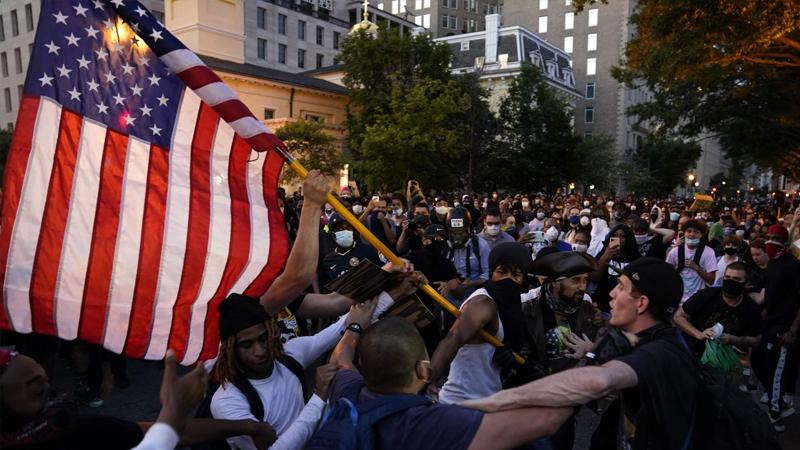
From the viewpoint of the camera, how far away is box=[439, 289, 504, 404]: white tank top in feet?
11.4

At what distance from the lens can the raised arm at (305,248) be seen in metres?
3.14

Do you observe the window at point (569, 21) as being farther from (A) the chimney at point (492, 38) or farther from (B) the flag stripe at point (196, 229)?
(B) the flag stripe at point (196, 229)

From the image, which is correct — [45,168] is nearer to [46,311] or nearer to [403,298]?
[46,311]

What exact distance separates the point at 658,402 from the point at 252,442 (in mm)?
1713

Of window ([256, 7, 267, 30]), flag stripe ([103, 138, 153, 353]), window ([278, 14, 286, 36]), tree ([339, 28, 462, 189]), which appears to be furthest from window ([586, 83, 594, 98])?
flag stripe ([103, 138, 153, 353])

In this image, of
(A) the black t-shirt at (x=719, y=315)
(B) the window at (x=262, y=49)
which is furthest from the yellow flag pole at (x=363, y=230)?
(B) the window at (x=262, y=49)

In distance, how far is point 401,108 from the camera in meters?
28.1

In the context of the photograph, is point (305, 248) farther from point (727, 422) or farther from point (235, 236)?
point (727, 422)

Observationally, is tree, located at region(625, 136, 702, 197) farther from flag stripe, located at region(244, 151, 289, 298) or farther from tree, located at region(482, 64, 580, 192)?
flag stripe, located at region(244, 151, 289, 298)

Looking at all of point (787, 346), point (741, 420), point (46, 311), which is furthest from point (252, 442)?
point (787, 346)

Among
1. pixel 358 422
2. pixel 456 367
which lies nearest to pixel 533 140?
pixel 456 367

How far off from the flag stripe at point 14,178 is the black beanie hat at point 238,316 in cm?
115

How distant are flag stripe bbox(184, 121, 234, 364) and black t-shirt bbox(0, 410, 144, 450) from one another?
3.45 ft

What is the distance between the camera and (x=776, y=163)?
24875 mm
